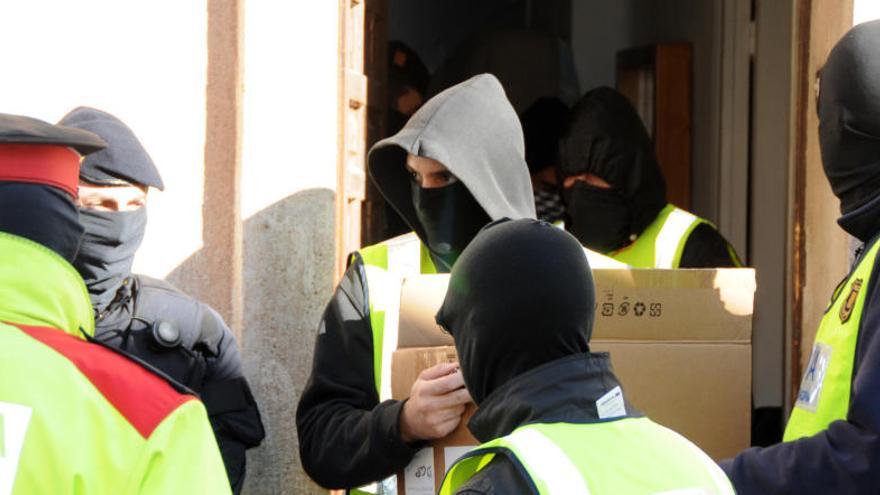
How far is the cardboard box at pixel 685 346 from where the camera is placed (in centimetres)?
325

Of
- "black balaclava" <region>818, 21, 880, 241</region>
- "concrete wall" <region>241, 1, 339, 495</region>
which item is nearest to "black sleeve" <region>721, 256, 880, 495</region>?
"black balaclava" <region>818, 21, 880, 241</region>

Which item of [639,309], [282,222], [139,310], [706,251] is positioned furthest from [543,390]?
[282,222]

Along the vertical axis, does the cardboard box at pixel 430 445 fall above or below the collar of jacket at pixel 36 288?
below

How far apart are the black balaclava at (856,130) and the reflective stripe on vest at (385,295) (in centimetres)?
98

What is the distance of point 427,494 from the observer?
3141 mm

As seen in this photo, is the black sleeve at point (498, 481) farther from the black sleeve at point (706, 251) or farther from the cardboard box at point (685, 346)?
the black sleeve at point (706, 251)

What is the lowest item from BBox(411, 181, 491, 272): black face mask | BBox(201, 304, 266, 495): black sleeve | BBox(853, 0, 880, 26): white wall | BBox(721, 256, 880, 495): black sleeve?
BBox(201, 304, 266, 495): black sleeve

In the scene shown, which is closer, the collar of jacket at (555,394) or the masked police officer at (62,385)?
the masked police officer at (62,385)

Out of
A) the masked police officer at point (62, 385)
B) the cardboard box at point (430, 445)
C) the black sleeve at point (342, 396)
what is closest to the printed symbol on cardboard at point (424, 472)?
the cardboard box at point (430, 445)

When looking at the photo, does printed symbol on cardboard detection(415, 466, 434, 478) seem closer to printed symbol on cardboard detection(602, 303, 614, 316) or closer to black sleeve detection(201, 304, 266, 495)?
printed symbol on cardboard detection(602, 303, 614, 316)

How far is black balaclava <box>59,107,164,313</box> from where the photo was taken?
12.9 ft

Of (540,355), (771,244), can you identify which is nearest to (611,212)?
(540,355)

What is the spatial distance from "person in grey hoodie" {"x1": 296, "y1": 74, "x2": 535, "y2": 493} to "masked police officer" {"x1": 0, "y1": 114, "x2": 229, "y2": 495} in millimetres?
983

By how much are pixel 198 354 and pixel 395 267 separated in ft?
2.26
